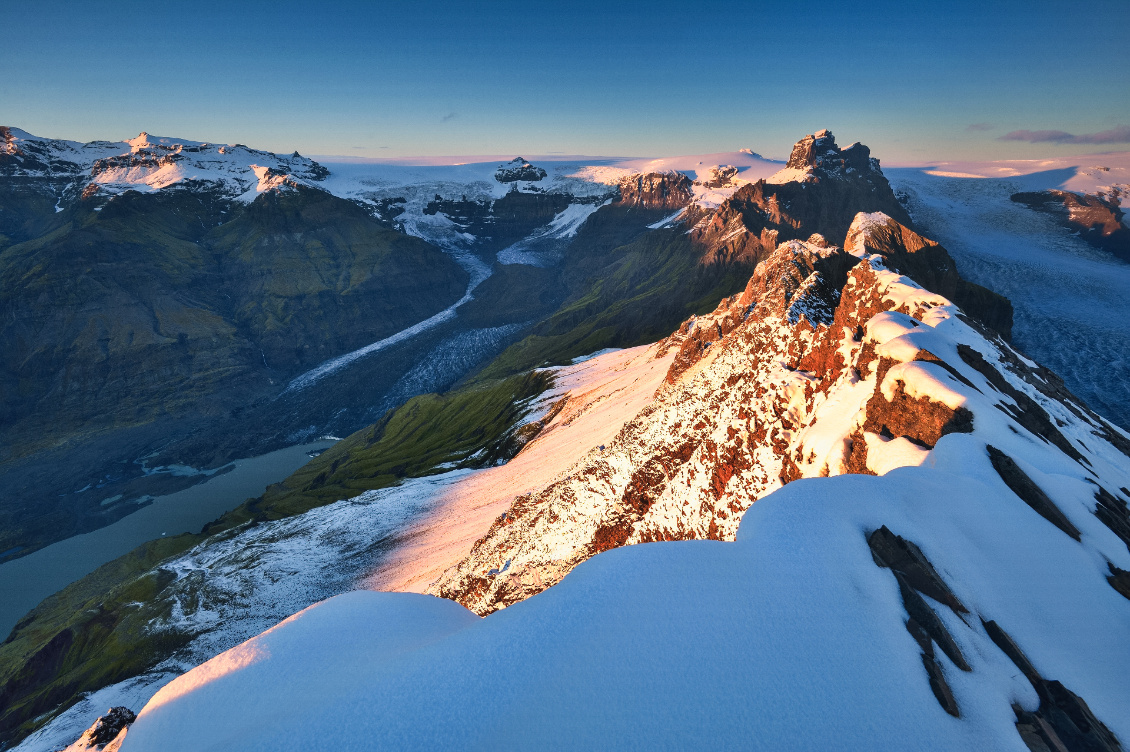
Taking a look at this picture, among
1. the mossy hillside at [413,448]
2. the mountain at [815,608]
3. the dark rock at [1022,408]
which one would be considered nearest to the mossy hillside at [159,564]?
the mossy hillside at [413,448]

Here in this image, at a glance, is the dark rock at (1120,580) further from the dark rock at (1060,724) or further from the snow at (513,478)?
the snow at (513,478)

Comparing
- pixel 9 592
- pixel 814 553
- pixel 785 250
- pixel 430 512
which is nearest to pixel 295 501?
pixel 430 512

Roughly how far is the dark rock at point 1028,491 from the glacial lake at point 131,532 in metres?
196

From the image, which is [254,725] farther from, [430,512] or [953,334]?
[430,512]

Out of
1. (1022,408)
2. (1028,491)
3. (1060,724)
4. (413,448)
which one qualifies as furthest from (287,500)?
(1060,724)

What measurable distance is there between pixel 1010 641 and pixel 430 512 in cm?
9417

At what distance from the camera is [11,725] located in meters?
75.0

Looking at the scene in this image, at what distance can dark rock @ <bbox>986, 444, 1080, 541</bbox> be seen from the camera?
15203 mm

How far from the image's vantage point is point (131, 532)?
498 ft

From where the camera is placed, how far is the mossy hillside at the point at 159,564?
256ft

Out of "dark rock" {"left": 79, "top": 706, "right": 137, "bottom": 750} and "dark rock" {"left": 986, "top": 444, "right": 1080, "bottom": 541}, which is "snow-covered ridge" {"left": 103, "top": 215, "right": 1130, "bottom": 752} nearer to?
"dark rock" {"left": 986, "top": 444, "right": 1080, "bottom": 541}

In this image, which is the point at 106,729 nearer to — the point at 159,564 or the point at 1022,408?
the point at 1022,408

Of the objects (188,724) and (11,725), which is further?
(11,725)

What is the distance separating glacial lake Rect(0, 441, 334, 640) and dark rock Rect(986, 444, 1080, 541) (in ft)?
644
